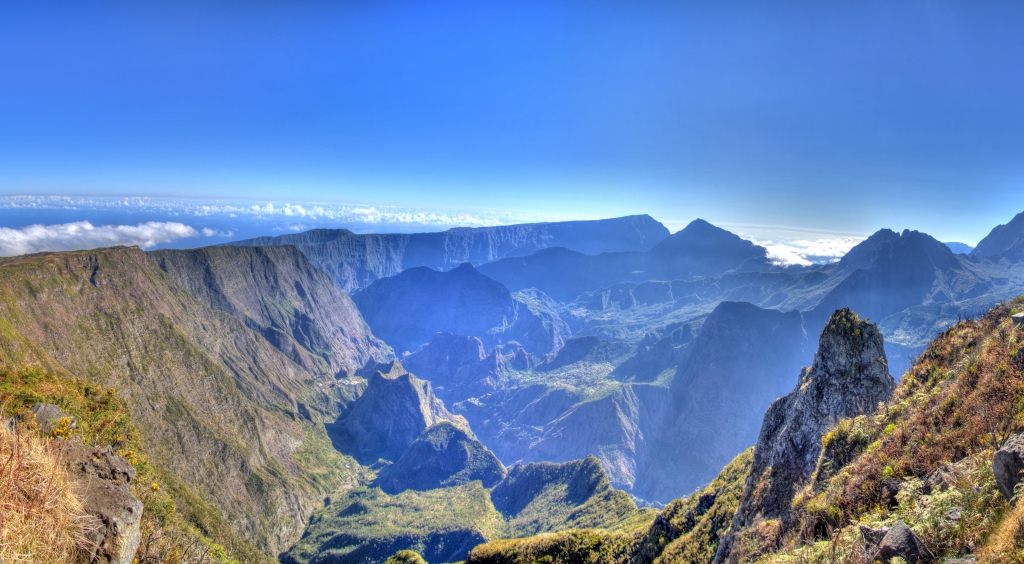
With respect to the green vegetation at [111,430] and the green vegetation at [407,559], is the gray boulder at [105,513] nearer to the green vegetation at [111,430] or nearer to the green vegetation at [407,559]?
the green vegetation at [111,430]

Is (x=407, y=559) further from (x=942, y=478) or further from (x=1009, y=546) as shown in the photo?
(x=1009, y=546)

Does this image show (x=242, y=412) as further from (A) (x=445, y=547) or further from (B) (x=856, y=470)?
(B) (x=856, y=470)

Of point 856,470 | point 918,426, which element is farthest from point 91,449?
point 918,426

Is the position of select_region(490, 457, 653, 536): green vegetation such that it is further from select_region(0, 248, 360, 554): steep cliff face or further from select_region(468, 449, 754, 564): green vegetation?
select_region(0, 248, 360, 554): steep cliff face

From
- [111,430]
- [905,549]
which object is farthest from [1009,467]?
[111,430]

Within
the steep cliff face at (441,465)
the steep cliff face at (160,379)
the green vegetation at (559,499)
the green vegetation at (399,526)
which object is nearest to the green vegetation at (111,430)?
the steep cliff face at (160,379)

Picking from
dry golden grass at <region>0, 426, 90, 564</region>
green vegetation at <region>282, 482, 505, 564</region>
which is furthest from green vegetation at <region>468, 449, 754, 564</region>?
green vegetation at <region>282, 482, 505, 564</region>
